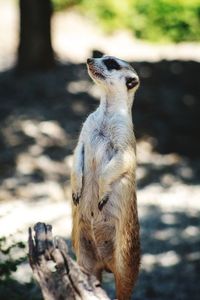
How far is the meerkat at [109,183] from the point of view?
3.75 m

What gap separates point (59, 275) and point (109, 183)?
0.72 meters

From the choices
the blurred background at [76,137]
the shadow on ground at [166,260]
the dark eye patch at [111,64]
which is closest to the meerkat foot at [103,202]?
the dark eye patch at [111,64]

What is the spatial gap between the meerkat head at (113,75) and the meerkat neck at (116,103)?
0.12 ft

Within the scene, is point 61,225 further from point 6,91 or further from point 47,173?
point 6,91

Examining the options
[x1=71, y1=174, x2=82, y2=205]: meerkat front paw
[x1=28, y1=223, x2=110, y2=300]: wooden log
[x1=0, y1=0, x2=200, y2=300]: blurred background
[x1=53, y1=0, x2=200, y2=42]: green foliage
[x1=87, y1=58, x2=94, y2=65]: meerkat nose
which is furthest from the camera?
[x1=53, y1=0, x2=200, y2=42]: green foliage

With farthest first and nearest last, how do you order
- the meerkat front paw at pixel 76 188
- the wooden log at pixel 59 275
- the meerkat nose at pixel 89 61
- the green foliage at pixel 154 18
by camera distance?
the green foliage at pixel 154 18, the meerkat front paw at pixel 76 188, the meerkat nose at pixel 89 61, the wooden log at pixel 59 275

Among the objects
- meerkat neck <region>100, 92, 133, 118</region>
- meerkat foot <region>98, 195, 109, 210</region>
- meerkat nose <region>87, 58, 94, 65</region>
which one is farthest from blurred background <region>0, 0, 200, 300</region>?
meerkat nose <region>87, 58, 94, 65</region>

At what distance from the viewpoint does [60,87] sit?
34.3ft

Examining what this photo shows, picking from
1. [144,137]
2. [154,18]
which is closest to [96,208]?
[144,137]

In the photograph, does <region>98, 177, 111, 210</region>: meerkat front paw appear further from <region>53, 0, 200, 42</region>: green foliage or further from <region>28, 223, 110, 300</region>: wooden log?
<region>53, 0, 200, 42</region>: green foliage

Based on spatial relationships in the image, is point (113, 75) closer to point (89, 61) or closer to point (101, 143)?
point (89, 61)

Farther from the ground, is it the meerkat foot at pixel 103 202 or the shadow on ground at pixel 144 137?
the shadow on ground at pixel 144 137

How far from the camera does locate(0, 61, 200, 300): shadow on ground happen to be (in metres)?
6.38

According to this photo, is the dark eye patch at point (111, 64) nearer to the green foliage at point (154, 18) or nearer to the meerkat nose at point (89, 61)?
the meerkat nose at point (89, 61)
